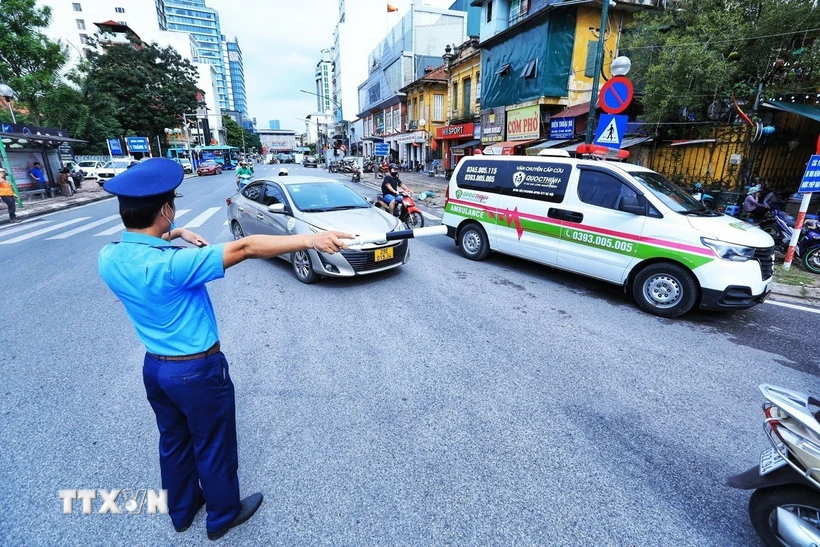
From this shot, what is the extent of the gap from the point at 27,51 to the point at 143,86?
23.6 m

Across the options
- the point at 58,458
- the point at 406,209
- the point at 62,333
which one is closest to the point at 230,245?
the point at 58,458

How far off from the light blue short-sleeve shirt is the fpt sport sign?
63.1ft

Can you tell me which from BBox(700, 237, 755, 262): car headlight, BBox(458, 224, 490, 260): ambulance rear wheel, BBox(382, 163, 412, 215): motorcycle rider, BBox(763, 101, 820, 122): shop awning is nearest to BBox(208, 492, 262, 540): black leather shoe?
BBox(700, 237, 755, 262): car headlight

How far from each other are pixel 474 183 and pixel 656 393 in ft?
16.0

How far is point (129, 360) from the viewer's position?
3795mm

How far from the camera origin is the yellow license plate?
569cm

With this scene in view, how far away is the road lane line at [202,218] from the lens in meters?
10.4

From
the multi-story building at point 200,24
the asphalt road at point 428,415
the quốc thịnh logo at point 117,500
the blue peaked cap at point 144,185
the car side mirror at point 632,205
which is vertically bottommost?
the quốc thịnh logo at point 117,500

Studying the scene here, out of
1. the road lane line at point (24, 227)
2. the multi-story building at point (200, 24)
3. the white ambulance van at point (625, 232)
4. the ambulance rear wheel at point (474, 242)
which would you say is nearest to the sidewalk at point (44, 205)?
the road lane line at point (24, 227)

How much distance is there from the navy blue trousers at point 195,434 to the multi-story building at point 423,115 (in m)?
29.6

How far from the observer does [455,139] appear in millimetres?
27766

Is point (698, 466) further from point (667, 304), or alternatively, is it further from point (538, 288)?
point (538, 288)

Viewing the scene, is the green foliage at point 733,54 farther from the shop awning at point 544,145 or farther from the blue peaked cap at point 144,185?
the blue peaked cap at point 144,185

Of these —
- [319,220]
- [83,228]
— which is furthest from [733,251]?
[83,228]
